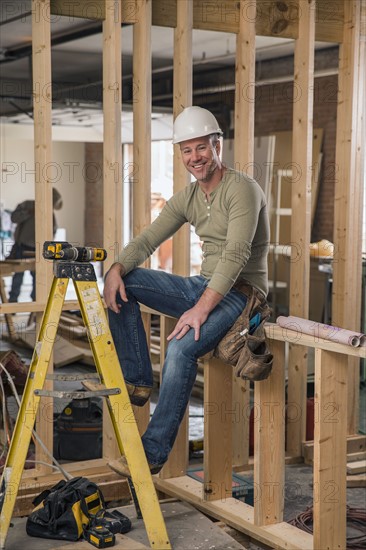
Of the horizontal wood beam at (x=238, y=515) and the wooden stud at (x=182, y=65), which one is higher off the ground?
the wooden stud at (x=182, y=65)

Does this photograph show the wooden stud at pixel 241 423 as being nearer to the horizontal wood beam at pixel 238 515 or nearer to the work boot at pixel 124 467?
the horizontal wood beam at pixel 238 515

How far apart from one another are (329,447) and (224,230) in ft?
3.27

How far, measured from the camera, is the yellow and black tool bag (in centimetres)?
332

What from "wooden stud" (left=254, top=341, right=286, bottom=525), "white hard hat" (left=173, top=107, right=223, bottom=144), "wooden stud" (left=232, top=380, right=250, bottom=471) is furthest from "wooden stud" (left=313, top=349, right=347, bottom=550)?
"wooden stud" (left=232, top=380, right=250, bottom=471)

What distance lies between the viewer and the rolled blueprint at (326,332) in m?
2.89

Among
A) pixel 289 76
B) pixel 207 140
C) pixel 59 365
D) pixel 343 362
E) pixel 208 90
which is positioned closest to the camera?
pixel 343 362

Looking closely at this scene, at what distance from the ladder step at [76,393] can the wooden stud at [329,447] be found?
0.80m

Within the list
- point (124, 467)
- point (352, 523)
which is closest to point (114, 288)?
point (124, 467)

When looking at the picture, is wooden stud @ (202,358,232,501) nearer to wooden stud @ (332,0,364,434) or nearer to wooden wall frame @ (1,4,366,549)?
wooden wall frame @ (1,4,366,549)

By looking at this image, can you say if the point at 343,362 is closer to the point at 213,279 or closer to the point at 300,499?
the point at 213,279

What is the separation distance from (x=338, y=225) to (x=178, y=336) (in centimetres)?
183

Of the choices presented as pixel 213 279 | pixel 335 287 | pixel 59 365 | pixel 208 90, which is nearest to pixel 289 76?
pixel 208 90

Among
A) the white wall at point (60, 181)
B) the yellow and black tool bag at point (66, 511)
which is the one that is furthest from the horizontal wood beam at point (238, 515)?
the white wall at point (60, 181)

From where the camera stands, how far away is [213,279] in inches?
124
